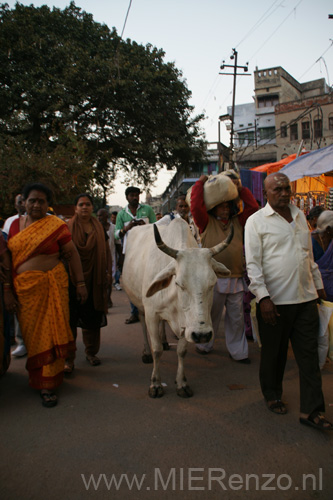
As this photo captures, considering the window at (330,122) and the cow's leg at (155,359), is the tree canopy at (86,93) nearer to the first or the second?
the cow's leg at (155,359)

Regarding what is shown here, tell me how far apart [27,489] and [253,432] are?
158 centimetres

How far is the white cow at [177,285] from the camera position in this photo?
2.63m

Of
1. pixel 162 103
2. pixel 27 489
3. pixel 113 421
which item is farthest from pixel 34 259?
pixel 162 103

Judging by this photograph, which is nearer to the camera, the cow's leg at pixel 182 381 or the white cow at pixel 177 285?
the white cow at pixel 177 285

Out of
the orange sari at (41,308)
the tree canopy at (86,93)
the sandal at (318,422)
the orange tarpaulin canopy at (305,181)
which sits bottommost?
the sandal at (318,422)

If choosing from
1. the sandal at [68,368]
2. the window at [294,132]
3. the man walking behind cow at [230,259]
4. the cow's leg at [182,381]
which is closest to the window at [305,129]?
the window at [294,132]

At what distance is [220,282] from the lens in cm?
398

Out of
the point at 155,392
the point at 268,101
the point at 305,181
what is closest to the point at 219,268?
the point at 155,392

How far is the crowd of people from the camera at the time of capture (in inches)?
107

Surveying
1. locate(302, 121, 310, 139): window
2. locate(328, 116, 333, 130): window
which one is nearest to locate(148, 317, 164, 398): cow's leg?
locate(328, 116, 333, 130): window

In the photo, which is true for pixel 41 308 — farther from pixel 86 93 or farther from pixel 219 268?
pixel 86 93

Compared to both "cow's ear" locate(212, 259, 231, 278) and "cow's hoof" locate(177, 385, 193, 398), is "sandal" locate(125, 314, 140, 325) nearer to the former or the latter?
"cow's hoof" locate(177, 385, 193, 398)

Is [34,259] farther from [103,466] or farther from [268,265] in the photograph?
[268,265]

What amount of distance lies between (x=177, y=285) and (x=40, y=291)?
135 centimetres
